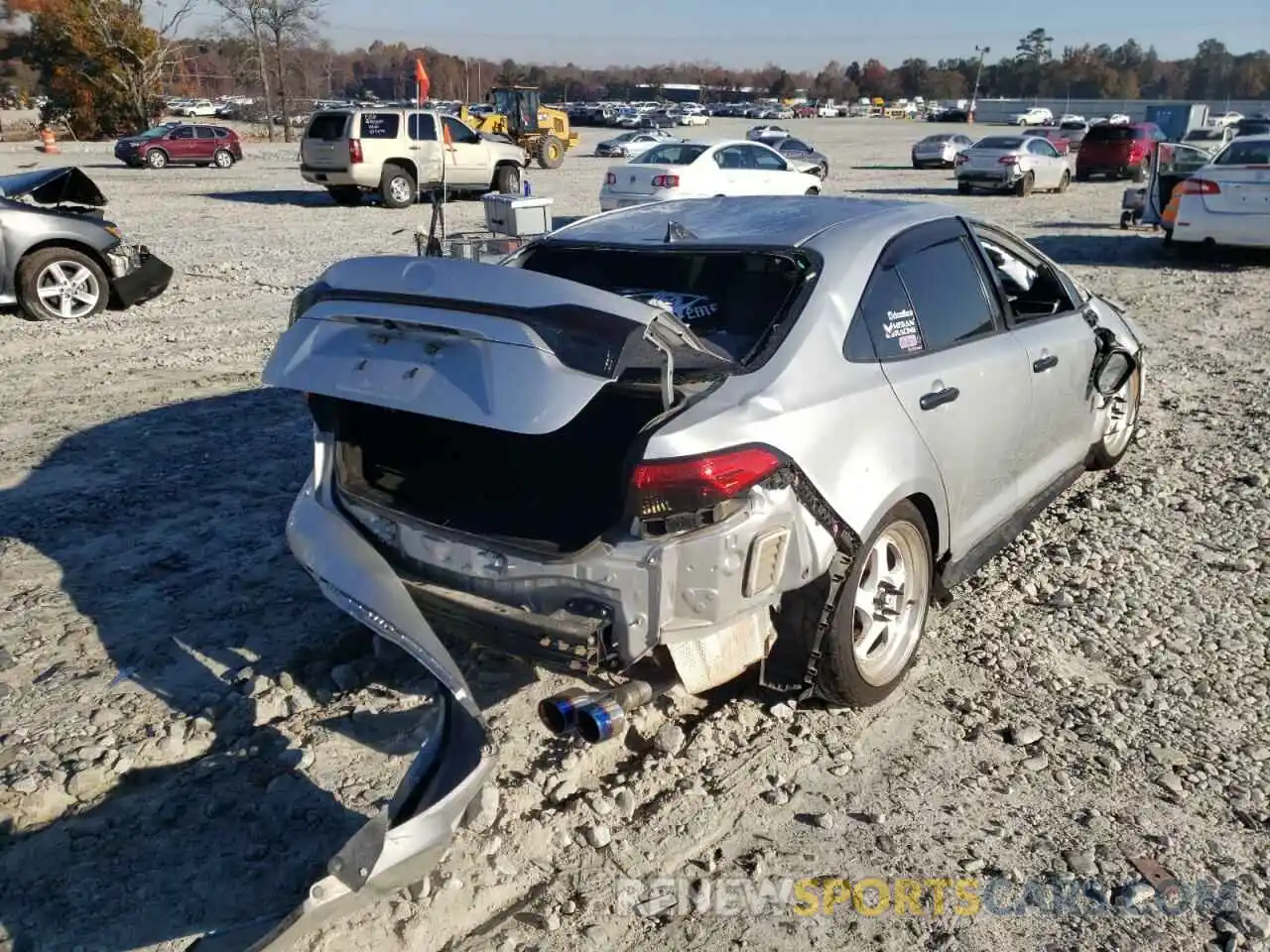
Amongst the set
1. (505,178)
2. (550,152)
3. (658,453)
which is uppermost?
(658,453)

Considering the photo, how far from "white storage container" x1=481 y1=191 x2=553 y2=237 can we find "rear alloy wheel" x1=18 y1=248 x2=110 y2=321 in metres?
6.40

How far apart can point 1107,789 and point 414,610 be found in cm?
215

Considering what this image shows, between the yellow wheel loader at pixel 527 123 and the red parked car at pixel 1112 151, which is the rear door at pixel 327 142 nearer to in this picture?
the yellow wheel loader at pixel 527 123

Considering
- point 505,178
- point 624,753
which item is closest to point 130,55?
point 505,178

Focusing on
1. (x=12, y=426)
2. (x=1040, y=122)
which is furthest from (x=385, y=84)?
(x=12, y=426)

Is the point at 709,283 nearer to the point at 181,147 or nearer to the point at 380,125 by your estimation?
the point at 380,125

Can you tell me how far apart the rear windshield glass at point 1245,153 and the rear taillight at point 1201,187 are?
0.84 meters

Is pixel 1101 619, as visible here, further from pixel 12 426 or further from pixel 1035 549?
pixel 12 426

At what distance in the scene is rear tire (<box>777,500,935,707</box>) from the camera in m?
3.22

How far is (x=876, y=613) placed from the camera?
11.8 feet

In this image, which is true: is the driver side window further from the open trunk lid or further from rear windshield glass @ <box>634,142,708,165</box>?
rear windshield glass @ <box>634,142,708,165</box>

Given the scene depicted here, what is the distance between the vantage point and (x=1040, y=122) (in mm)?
74438

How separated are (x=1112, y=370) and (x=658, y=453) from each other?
11.2 feet

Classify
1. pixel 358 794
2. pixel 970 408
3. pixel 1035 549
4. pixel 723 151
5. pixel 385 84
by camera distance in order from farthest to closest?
pixel 385 84 → pixel 723 151 → pixel 1035 549 → pixel 970 408 → pixel 358 794
